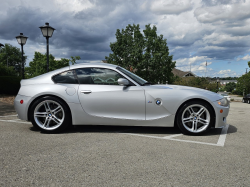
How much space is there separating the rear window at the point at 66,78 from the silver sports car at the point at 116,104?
0.03 meters

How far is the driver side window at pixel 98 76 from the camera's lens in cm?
501

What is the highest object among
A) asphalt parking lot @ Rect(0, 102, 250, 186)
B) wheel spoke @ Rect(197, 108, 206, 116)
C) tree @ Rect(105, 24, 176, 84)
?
tree @ Rect(105, 24, 176, 84)

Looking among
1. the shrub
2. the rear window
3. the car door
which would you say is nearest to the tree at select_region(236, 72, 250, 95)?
the shrub

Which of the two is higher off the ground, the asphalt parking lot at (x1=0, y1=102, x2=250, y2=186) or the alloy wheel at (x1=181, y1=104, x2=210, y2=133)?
the alloy wheel at (x1=181, y1=104, x2=210, y2=133)

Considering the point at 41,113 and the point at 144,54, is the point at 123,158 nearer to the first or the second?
the point at 41,113

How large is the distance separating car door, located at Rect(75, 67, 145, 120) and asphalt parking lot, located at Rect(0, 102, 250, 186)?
42cm

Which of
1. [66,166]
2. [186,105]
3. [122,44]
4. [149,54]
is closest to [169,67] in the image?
[149,54]

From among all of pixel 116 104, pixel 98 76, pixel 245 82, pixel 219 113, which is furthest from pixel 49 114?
pixel 245 82

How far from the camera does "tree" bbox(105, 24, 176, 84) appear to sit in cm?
3058

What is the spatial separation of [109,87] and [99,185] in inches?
103

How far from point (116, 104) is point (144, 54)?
1033 inches

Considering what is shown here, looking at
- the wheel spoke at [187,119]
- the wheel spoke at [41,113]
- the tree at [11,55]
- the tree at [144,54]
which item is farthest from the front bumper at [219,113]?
the tree at [11,55]

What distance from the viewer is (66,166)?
3.06 metres

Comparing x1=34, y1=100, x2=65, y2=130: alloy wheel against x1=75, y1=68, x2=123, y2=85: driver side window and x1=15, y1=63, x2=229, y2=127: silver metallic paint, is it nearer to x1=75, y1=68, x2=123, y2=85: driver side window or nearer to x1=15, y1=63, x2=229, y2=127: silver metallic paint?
x1=15, y1=63, x2=229, y2=127: silver metallic paint
